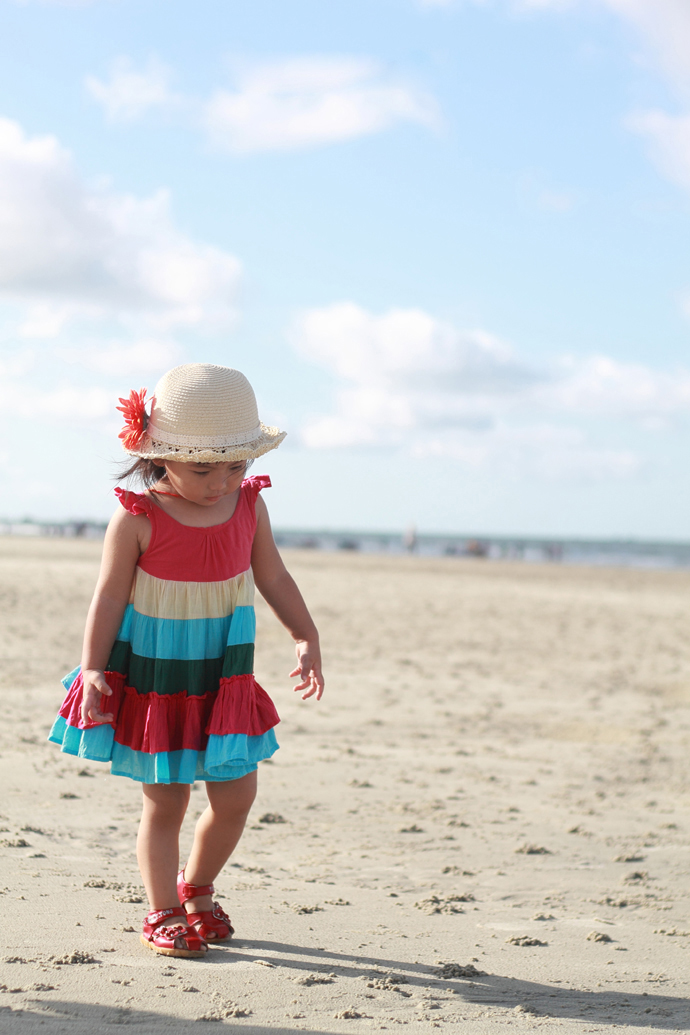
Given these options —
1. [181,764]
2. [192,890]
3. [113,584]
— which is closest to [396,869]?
[192,890]

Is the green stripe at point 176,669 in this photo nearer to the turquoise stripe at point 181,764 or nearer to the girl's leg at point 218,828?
the turquoise stripe at point 181,764

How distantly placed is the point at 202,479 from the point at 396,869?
5.91ft

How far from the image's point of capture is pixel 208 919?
9.36 ft

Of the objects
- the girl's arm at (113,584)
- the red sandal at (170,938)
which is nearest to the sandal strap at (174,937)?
the red sandal at (170,938)

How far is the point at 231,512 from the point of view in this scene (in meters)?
2.97

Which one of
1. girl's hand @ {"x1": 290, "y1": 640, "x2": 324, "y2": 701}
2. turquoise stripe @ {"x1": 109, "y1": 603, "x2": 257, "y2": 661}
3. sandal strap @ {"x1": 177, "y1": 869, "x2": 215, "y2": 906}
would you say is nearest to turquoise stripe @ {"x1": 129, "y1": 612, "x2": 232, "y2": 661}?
turquoise stripe @ {"x1": 109, "y1": 603, "x2": 257, "y2": 661}

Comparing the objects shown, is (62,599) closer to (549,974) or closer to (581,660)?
(581,660)

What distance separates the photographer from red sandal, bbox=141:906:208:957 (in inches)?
105

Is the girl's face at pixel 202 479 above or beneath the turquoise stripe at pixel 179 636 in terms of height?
above

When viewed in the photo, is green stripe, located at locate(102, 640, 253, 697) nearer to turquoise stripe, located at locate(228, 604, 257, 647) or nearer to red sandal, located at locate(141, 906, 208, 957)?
turquoise stripe, located at locate(228, 604, 257, 647)

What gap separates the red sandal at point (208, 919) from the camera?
283cm

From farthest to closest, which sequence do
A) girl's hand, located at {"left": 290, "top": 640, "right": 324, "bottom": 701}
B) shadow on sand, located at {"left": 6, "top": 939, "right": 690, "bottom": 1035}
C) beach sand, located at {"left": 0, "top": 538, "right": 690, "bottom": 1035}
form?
girl's hand, located at {"left": 290, "top": 640, "right": 324, "bottom": 701}
beach sand, located at {"left": 0, "top": 538, "right": 690, "bottom": 1035}
shadow on sand, located at {"left": 6, "top": 939, "right": 690, "bottom": 1035}

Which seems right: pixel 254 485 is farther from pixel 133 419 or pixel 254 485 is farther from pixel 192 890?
pixel 192 890

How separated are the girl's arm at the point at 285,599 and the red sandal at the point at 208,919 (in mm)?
669
